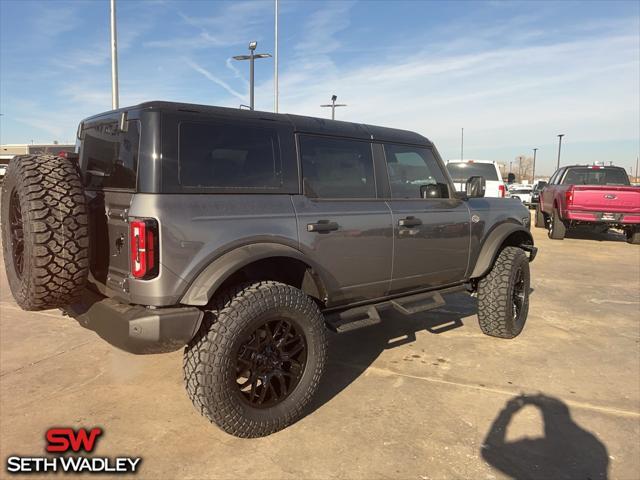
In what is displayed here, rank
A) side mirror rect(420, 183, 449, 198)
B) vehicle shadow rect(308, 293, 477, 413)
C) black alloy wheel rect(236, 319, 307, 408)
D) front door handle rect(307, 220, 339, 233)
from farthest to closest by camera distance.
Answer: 1. side mirror rect(420, 183, 449, 198)
2. vehicle shadow rect(308, 293, 477, 413)
3. front door handle rect(307, 220, 339, 233)
4. black alloy wheel rect(236, 319, 307, 408)

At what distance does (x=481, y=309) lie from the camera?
15.9 feet

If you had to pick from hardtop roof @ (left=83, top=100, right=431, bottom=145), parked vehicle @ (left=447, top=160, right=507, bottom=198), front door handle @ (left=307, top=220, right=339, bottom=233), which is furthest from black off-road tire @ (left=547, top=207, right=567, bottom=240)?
front door handle @ (left=307, top=220, right=339, bottom=233)

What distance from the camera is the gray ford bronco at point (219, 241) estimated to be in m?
2.68

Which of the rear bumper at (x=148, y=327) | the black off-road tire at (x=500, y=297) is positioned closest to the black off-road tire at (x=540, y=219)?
the black off-road tire at (x=500, y=297)

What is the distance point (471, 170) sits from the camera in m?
11.9

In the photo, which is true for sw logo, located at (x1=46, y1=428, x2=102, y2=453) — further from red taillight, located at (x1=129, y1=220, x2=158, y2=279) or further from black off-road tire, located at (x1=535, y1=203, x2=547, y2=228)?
black off-road tire, located at (x1=535, y1=203, x2=547, y2=228)

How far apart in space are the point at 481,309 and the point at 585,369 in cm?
106

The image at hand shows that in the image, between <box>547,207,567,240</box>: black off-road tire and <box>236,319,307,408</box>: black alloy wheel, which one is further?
<box>547,207,567,240</box>: black off-road tire

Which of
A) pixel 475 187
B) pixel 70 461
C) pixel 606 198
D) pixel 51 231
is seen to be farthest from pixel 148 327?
pixel 606 198

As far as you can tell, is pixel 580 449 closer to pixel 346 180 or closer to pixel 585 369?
pixel 585 369

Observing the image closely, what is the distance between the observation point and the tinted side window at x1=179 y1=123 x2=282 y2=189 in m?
2.84

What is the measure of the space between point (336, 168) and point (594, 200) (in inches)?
388

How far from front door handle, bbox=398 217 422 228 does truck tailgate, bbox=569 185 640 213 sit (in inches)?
356

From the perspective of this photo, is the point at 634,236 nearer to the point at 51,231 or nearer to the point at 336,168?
the point at 336,168
